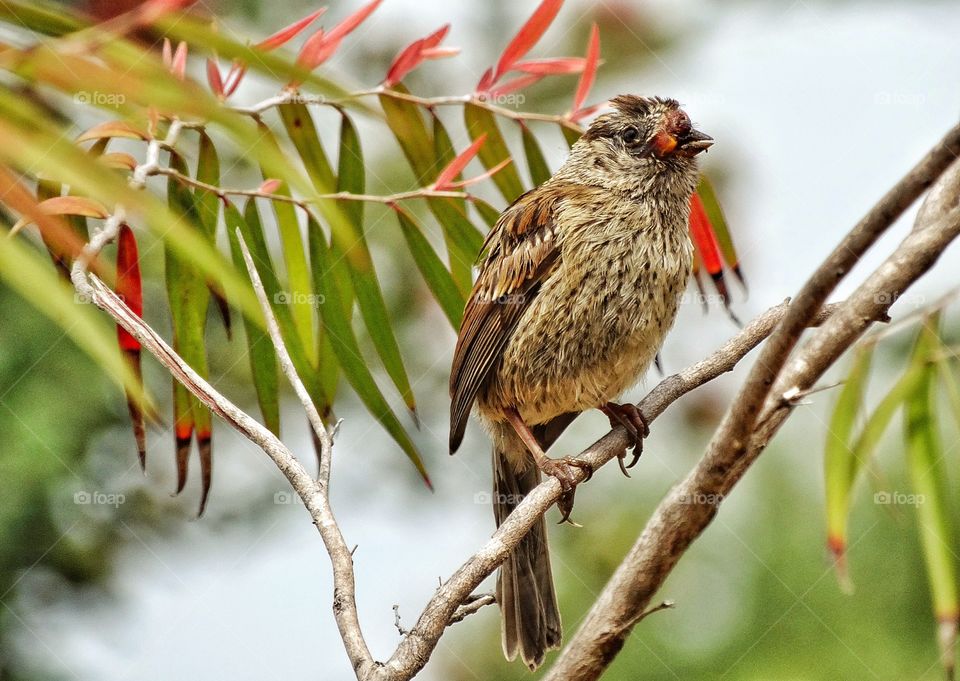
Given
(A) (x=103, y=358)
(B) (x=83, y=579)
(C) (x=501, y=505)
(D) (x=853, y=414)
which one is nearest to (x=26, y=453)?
(B) (x=83, y=579)

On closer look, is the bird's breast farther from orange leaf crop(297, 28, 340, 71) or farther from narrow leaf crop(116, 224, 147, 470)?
narrow leaf crop(116, 224, 147, 470)

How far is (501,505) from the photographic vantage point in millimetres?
3631

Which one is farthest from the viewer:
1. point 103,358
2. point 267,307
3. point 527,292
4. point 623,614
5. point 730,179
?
point 730,179

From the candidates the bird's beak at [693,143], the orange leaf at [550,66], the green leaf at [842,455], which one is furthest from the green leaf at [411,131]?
the green leaf at [842,455]

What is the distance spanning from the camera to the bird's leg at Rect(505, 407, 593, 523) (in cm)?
286

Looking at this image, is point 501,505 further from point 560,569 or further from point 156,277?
point 156,277

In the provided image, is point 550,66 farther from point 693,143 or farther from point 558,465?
point 558,465

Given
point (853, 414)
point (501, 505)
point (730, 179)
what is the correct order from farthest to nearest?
point (730, 179) < point (501, 505) < point (853, 414)

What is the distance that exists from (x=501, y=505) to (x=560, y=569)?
1028 millimetres

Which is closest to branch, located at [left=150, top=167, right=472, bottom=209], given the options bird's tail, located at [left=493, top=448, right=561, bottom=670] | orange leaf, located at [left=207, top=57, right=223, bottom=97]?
orange leaf, located at [left=207, top=57, right=223, bottom=97]

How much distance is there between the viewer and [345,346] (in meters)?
2.71

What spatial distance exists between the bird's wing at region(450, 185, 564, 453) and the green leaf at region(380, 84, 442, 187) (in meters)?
0.51

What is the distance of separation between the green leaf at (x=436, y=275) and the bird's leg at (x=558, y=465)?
1.75 feet

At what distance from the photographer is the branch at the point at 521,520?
1885mm
